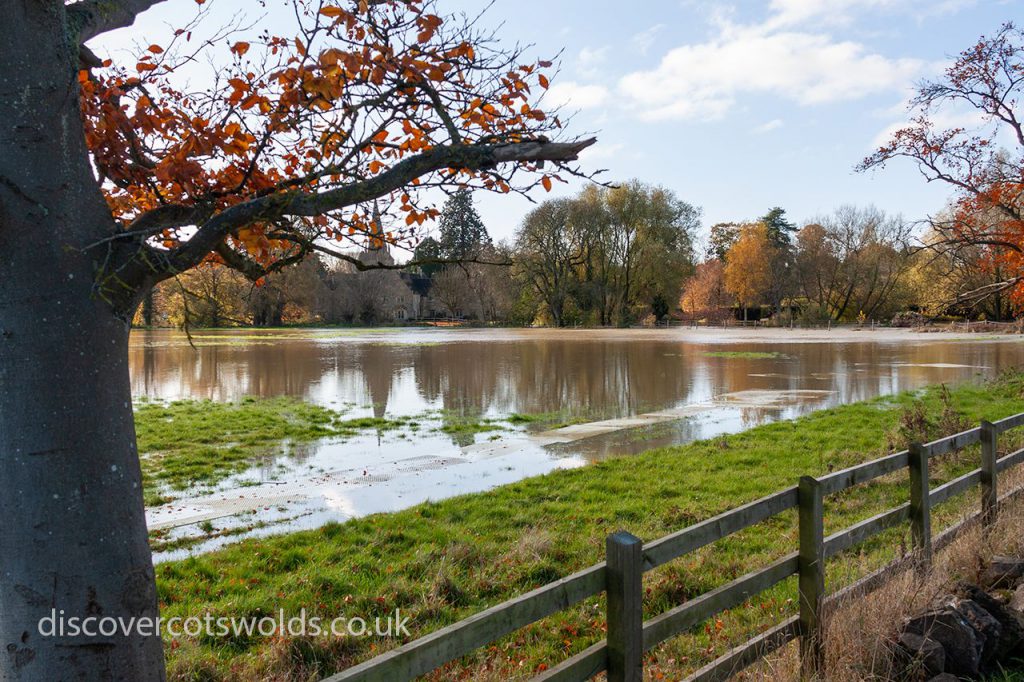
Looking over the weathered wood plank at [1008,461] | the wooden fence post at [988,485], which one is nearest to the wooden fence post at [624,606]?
the wooden fence post at [988,485]

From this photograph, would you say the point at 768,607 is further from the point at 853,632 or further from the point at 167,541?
the point at 167,541

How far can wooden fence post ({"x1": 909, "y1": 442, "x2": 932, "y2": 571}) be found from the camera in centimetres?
538

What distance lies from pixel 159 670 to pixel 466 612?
3.09 metres

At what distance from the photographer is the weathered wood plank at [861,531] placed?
4684 millimetres

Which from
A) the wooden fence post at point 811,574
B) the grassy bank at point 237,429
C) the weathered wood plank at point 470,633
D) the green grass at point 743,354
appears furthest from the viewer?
the green grass at point 743,354

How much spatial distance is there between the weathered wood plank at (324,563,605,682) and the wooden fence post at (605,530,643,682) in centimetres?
9

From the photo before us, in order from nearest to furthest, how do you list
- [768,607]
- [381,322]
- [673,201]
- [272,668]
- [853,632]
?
1. [853,632]
2. [272,668]
3. [768,607]
4. [673,201]
5. [381,322]

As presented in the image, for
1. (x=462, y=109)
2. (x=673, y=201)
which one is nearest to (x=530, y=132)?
(x=462, y=109)

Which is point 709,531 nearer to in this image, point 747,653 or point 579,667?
point 747,653

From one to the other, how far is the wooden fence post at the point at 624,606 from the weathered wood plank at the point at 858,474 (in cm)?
180

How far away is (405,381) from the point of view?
25.8 meters

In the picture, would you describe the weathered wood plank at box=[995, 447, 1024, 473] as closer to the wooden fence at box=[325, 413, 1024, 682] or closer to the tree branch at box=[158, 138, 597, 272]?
the wooden fence at box=[325, 413, 1024, 682]

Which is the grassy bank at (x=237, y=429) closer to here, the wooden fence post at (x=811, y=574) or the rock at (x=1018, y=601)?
the wooden fence post at (x=811, y=574)

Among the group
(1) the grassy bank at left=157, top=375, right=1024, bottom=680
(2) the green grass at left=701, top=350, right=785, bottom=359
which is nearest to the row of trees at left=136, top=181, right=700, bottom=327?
(2) the green grass at left=701, top=350, right=785, bottom=359
